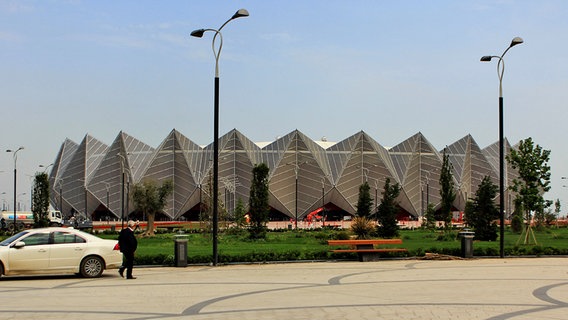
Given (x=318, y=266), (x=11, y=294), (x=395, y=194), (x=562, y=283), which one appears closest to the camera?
(x=11, y=294)

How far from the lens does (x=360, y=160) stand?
113 metres

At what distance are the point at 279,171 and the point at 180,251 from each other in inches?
3368

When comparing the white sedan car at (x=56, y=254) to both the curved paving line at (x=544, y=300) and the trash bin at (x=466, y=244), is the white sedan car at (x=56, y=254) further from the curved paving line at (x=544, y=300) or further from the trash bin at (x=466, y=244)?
the trash bin at (x=466, y=244)

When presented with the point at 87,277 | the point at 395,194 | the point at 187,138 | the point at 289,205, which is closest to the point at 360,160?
the point at 289,205

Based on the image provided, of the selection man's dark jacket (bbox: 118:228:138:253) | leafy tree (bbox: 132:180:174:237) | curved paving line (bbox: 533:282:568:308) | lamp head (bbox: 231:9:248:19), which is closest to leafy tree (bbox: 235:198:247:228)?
leafy tree (bbox: 132:180:174:237)

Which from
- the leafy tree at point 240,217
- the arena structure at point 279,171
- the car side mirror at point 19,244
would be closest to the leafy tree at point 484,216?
the leafy tree at point 240,217

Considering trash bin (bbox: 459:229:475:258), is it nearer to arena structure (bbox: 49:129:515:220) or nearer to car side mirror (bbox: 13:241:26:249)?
car side mirror (bbox: 13:241:26:249)

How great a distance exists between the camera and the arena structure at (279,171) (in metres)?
110

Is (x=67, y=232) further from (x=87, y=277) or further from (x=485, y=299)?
(x=485, y=299)

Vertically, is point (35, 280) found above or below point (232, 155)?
below

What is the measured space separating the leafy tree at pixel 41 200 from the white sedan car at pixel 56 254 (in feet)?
137

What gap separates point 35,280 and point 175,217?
88.3 metres

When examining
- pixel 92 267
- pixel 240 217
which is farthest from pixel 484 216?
pixel 92 267

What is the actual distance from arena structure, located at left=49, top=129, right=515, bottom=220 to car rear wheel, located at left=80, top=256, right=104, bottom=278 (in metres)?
81.9
